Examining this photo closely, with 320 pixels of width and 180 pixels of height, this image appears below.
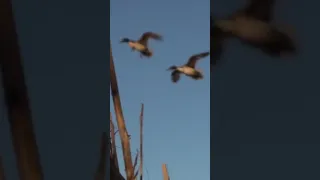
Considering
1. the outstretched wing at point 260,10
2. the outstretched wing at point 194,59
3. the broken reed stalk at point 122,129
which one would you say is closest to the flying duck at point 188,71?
the outstretched wing at point 194,59

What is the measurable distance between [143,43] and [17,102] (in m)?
0.24

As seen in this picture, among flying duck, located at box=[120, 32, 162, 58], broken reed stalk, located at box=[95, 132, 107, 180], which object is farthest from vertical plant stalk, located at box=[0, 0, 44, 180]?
flying duck, located at box=[120, 32, 162, 58]

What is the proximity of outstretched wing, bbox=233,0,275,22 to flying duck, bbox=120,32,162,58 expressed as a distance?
0.80ft

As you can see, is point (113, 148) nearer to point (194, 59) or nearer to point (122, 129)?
point (122, 129)

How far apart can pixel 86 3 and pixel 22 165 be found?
0.28 meters

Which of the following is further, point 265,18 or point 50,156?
point 50,156

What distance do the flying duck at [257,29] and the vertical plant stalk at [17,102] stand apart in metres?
0.22

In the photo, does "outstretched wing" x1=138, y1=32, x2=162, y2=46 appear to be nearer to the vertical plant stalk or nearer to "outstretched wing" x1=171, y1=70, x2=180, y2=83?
"outstretched wing" x1=171, y1=70, x2=180, y2=83

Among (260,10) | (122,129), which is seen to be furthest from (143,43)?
(260,10)

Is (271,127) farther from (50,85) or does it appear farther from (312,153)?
(50,85)

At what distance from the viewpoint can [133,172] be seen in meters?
0.71

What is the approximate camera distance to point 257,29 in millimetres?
556

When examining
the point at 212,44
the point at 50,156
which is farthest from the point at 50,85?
the point at 212,44

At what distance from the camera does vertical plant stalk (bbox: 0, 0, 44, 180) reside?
2.04ft
